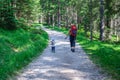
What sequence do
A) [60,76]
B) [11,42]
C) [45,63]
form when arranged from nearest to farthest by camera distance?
[60,76]
[45,63]
[11,42]

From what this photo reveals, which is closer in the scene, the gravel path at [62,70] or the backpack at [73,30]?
the gravel path at [62,70]

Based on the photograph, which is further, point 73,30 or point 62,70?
point 73,30

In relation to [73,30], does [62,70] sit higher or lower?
lower

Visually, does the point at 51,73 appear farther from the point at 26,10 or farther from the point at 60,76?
the point at 26,10

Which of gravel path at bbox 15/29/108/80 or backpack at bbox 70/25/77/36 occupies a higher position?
backpack at bbox 70/25/77/36

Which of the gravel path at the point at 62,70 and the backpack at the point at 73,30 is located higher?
the backpack at the point at 73,30

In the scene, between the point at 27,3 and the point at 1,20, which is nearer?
the point at 1,20

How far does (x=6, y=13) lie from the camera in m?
20.0

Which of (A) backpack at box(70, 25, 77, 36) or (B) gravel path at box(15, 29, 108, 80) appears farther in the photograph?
(A) backpack at box(70, 25, 77, 36)

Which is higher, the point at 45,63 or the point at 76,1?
the point at 76,1

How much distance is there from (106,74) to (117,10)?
2105cm

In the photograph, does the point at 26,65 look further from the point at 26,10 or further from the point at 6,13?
the point at 26,10

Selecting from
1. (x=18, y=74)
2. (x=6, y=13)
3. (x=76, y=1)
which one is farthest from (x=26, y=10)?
(x=76, y=1)

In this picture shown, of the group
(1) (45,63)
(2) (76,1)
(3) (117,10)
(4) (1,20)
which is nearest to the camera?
(1) (45,63)
